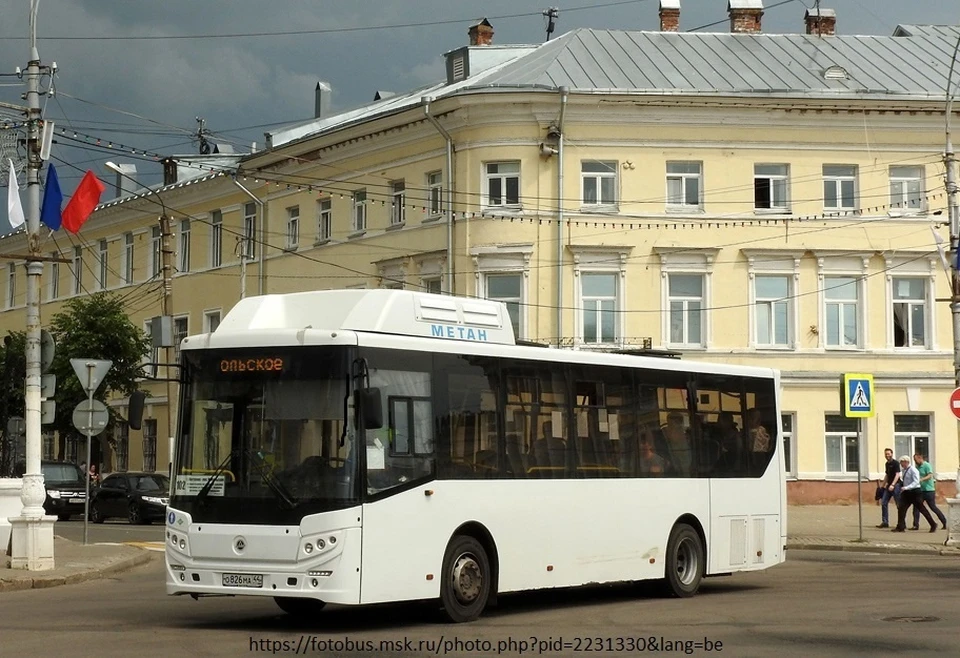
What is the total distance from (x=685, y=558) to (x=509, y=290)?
2340 centimetres

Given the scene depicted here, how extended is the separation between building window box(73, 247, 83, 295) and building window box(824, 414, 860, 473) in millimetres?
32675

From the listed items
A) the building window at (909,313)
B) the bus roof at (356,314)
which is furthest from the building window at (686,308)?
the bus roof at (356,314)

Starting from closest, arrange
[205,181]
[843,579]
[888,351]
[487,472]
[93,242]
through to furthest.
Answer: [487,472]
[843,579]
[888,351]
[205,181]
[93,242]

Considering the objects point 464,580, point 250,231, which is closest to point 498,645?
point 464,580

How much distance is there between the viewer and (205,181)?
52.3m

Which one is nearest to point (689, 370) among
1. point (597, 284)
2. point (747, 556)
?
point (747, 556)

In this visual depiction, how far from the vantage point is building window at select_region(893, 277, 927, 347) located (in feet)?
136

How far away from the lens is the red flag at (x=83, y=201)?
2512 centimetres

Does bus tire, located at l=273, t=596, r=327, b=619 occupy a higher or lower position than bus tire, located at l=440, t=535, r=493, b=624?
lower

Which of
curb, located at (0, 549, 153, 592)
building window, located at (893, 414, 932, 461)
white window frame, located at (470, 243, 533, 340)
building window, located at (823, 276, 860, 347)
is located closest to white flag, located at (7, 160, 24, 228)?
curb, located at (0, 549, 153, 592)

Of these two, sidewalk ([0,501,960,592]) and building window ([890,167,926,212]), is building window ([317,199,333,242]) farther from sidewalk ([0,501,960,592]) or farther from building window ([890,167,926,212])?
sidewalk ([0,501,960,592])

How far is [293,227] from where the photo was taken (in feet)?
158

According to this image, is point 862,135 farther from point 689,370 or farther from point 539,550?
point 539,550

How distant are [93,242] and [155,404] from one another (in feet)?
30.6
